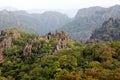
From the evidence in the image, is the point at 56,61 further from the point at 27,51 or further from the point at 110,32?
the point at 110,32

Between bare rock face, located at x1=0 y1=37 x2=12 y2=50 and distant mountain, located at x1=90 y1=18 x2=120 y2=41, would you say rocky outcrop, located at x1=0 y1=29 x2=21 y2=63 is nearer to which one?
bare rock face, located at x1=0 y1=37 x2=12 y2=50

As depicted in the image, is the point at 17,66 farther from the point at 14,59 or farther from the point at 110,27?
the point at 110,27

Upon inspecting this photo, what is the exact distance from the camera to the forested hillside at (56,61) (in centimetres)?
4574

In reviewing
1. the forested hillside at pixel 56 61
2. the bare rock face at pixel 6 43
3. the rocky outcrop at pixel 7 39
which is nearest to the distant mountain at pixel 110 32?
the rocky outcrop at pixel 7 39

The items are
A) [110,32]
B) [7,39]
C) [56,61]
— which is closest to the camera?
[56,61]

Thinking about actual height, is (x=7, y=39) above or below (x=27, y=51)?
above

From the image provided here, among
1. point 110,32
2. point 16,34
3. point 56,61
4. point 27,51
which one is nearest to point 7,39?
point 16,34

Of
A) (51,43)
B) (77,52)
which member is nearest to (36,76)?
(77,52)

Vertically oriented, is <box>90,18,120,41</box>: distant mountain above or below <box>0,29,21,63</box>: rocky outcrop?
below

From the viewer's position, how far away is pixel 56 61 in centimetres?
6262

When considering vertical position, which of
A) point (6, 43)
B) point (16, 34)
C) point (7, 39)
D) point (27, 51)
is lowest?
point (27, 51)

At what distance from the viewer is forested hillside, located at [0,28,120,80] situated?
1801 inches

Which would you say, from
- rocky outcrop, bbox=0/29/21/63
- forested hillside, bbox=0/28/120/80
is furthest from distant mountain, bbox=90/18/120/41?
forested hillside, bbox=0/28/120/80

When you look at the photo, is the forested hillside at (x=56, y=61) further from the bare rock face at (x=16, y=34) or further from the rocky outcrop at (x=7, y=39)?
the bare rock face at (x=16, y=34)
